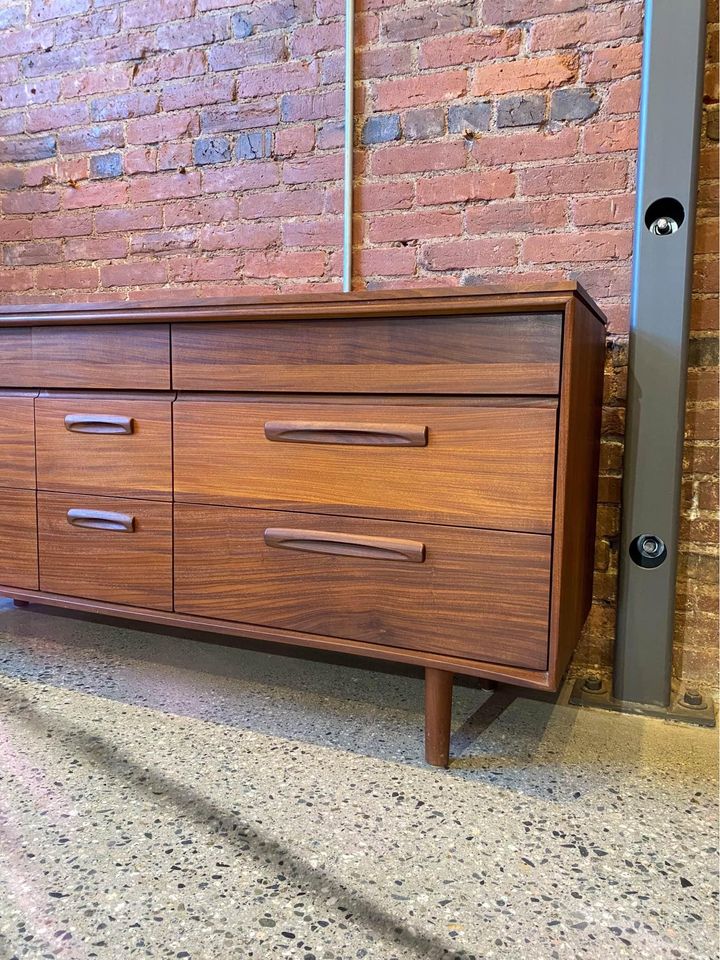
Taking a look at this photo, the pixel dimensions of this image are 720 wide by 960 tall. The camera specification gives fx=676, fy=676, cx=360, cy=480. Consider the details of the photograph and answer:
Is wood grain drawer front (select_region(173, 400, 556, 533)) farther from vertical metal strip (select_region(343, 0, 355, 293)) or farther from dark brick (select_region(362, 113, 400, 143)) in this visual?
dark brick (select_region(362, 113, 400, 143))

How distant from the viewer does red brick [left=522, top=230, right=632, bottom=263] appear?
140cm

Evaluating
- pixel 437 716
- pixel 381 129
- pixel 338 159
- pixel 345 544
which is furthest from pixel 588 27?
pixel 437 716

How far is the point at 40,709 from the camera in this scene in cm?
136

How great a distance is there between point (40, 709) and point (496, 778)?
0.90 m

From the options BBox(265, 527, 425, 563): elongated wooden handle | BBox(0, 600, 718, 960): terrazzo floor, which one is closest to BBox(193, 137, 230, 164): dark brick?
BBox(265, 527, 425, 563): elongated wooden handle

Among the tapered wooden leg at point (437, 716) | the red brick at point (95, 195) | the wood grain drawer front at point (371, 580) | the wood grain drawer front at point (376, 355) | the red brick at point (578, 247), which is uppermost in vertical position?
the red brick at point (95, 195)

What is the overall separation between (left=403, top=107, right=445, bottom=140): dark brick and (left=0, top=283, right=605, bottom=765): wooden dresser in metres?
0.64

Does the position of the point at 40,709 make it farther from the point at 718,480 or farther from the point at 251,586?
the point at 718,480

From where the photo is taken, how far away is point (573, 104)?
55.6 inches

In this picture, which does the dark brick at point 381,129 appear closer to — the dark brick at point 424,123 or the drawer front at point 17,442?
the dark brick at point 424,123

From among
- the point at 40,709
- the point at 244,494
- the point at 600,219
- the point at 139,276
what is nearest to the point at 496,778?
the point at 244,494

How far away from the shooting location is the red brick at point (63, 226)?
6.31 feet

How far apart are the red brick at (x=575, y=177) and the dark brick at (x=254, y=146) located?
2.12ft

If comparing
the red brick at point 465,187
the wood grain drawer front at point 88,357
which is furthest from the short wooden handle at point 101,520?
the red brick at point 465,187
